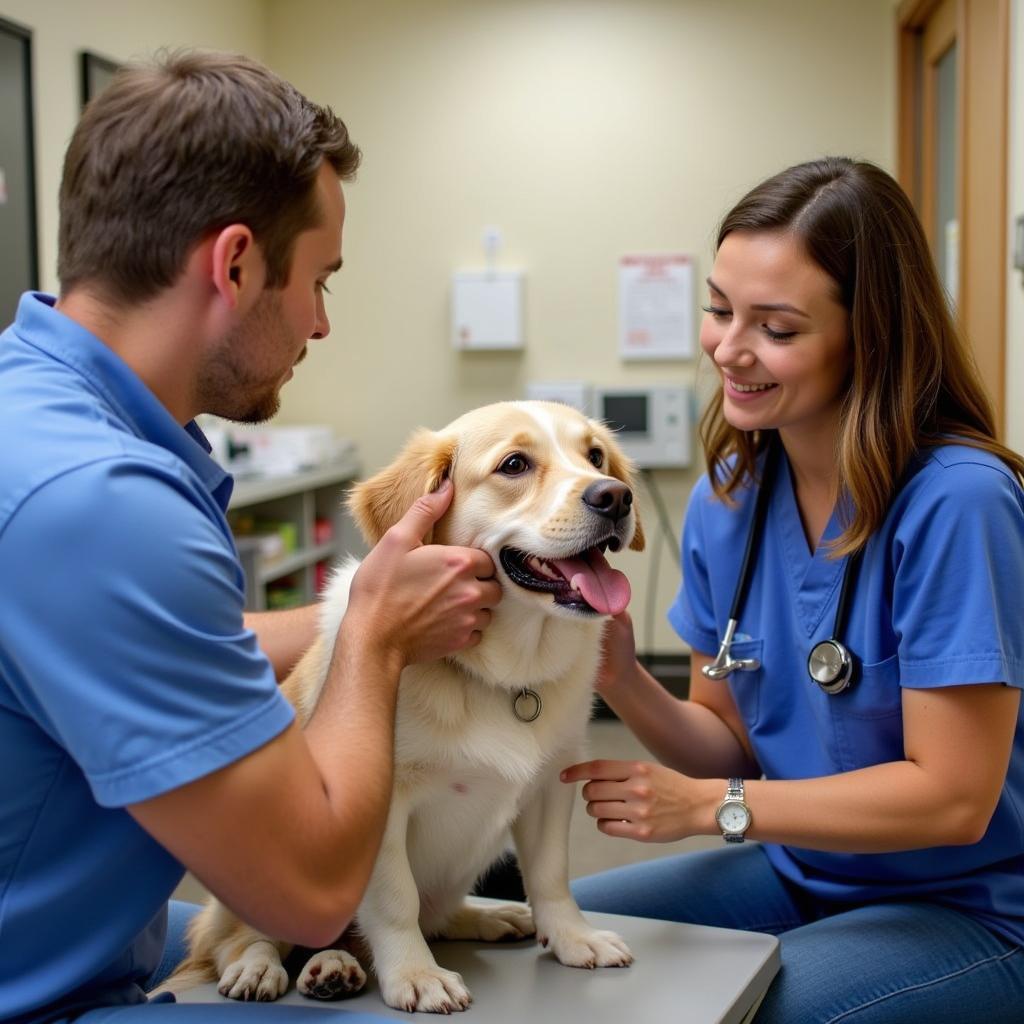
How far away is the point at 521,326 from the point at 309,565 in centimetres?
126

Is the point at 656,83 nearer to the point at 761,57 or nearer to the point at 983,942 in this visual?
the point at 761,57

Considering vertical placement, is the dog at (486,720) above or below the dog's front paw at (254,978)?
above

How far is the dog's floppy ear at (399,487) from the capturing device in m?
1.35

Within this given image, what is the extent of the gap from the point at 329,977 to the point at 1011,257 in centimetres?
220

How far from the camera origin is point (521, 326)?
181 inches

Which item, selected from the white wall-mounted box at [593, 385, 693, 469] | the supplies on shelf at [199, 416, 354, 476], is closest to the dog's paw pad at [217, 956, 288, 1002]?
the supplies on shelf at [199, 416, 354, 476]

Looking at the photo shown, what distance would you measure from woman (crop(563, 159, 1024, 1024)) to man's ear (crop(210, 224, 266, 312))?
628mm

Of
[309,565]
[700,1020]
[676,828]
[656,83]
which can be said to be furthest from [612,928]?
[656,83]

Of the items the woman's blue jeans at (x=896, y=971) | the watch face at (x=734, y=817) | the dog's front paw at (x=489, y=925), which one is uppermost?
the watch face at (x=734, y=817)

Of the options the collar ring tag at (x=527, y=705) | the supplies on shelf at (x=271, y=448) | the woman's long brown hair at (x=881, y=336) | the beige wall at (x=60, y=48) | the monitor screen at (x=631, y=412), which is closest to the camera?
the collar ring tag at (x=527, y=705)

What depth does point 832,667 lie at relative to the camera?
1371 mm

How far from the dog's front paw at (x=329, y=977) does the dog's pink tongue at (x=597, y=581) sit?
17.3 inches

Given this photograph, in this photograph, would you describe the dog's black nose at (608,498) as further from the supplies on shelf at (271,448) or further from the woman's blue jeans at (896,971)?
the supplies on shelf at (271,448)

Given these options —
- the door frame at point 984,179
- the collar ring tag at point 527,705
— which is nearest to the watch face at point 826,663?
the collar ring tag at point 527,705
